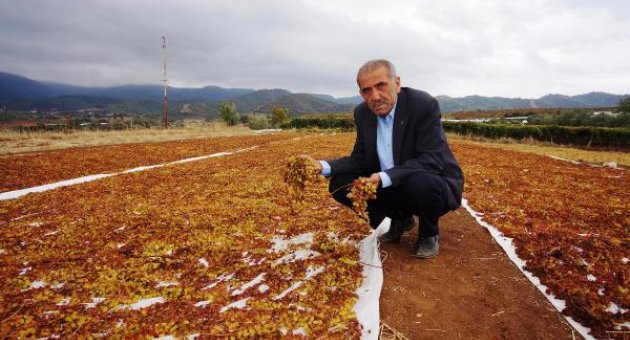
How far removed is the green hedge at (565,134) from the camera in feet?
79.5

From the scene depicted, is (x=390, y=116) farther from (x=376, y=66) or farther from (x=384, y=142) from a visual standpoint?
(x=376, y=66)

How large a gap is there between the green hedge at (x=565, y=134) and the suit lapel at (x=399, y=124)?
2634 cm

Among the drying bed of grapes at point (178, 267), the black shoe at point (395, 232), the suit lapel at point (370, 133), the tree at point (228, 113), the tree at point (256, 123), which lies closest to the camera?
the drying bed of grapes at point (178, 267)

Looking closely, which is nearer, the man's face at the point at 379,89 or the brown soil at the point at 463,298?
the brown soil at the point at 463,298

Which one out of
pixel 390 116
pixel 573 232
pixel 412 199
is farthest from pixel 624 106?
pixel 412 199

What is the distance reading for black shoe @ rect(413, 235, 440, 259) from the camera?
145 inches

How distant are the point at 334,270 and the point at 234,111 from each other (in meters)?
52.0

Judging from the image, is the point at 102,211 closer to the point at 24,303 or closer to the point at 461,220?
the point at 24,303

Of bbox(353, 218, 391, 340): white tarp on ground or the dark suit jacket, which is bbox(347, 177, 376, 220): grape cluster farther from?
bbox(353, 218, 391, 340): white tarp on ground

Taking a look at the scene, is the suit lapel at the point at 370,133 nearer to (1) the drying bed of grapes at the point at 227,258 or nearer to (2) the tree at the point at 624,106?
(1) the drying bed of grapes at the point at 227,258

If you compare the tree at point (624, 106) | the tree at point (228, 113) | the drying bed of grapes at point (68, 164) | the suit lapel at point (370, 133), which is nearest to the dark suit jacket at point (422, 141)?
the suit lapel at point (370, 133)

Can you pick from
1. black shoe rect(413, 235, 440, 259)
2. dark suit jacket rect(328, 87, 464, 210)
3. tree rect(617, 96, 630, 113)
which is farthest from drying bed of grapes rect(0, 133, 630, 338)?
tree rect(617, 96, 630, 113)

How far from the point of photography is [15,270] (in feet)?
11.9

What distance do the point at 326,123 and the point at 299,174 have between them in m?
43.9
